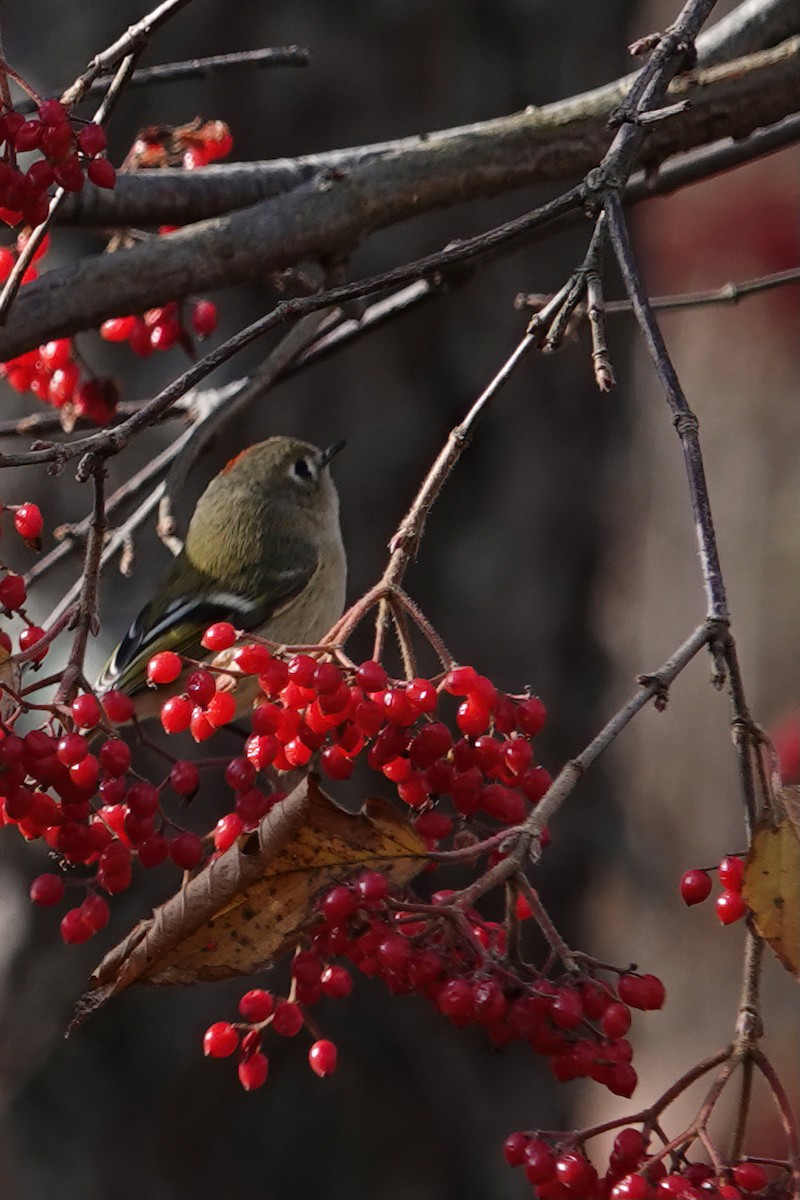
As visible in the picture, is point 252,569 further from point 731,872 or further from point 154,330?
point 731,872

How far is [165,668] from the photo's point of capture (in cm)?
116

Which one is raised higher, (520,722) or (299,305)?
(299,305)

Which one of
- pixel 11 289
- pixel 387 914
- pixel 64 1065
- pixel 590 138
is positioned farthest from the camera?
pixel 64 1065

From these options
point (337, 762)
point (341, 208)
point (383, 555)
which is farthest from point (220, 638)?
point (383, 555)

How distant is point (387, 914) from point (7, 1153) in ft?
6.59

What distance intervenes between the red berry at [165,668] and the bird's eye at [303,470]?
3.71 feet

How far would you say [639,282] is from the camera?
959 millimetres

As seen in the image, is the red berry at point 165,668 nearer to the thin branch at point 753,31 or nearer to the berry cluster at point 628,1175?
the berry cluster at point 628,1175

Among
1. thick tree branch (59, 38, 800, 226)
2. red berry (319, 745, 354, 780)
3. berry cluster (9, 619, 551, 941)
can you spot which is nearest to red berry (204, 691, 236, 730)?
berry cluster (9, 619, 551, 941)

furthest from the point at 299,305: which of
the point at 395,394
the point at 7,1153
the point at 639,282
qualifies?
the point at 7,1153

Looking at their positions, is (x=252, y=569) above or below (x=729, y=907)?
above

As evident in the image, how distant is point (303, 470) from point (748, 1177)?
1.57 meters

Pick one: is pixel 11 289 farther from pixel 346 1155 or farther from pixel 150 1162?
pixel 346 1155

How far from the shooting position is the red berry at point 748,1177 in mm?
878
